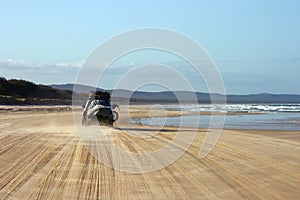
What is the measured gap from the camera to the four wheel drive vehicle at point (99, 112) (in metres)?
30.4

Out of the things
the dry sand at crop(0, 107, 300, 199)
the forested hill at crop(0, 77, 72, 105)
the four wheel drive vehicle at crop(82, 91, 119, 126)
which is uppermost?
the forested hill at crop(0, 77, 72, 105)

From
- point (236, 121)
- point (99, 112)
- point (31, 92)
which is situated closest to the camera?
point (99, 112)

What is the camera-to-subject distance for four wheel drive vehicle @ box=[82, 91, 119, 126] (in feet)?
99.6

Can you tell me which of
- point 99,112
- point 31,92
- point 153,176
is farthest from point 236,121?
point 31,92

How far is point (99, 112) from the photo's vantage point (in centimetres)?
3028

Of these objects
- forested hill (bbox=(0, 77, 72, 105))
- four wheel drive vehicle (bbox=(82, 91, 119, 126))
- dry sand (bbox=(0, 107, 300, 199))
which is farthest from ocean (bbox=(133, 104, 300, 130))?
forested hill (bbox=(0, 77, 72, 105))

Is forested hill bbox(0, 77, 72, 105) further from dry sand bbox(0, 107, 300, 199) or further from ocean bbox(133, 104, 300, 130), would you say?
dry sand bbox(0, 107, 300, 199)

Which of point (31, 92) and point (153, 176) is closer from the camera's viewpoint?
point (153, 176)

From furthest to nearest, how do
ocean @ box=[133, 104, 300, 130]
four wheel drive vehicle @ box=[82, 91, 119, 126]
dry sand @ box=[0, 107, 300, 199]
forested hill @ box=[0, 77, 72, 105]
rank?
forested hill @ box=[0, 77, 72, 105] < ocean @ box=[133, 104, 300, 130] < four wheel drive vehicle @ box=[82, 91, 119, 126] < dry sand @ box=[0, 107, 300, 199]

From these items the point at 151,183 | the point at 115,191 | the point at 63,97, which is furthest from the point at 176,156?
the point at 63,97

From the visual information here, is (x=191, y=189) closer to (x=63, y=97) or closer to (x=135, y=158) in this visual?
(x=135, y=158)

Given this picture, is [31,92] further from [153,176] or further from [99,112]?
[153,176]

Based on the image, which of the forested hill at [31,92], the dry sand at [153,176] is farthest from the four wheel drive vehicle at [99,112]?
the forested hill at [31,92]

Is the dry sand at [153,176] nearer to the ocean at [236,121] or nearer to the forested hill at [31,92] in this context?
the ocean at [236,121]
